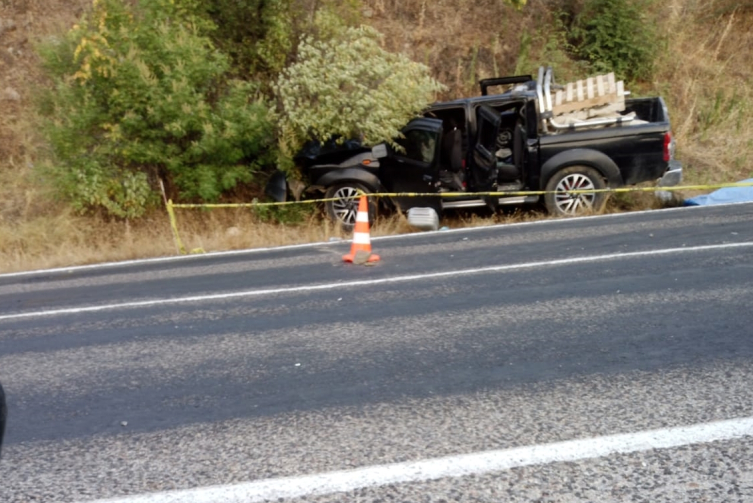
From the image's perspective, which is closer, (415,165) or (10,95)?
(415,165)

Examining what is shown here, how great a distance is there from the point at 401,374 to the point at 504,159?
8074 mm


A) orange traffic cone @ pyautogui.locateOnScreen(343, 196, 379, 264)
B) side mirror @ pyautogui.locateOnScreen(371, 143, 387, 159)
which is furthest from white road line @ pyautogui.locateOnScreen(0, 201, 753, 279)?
orange traffic cone @ pyautogui.locateOnScreen(343, 196, 379, 264)

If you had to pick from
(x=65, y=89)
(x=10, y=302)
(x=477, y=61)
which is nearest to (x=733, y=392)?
(x=10, y=302)

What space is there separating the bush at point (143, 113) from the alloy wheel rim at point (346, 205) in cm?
218

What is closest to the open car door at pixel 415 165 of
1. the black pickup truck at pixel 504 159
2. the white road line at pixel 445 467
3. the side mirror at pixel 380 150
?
the black pickup truck at pixel 504 159

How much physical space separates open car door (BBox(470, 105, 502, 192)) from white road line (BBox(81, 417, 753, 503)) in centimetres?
789

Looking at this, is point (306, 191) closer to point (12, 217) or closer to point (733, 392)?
point (12, 217)

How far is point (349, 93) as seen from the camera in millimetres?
12461

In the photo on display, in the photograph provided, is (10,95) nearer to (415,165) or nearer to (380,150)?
(380,150)

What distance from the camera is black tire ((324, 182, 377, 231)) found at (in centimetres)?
1195

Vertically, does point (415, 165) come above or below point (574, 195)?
above

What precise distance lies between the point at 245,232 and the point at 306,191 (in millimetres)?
1180

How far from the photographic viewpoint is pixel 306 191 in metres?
12.6

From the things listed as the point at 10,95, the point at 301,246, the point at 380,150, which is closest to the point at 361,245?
the point at 301,246
